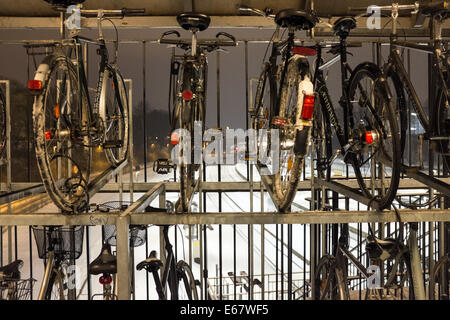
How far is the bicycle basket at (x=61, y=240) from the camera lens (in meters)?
1.87

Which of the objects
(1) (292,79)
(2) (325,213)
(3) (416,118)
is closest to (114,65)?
(1) (292,79)

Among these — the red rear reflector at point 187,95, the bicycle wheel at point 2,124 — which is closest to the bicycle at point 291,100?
the red rear reflector at point 187,95

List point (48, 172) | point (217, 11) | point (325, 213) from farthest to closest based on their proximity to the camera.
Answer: point (217, 11) → point (48, 172) → point (325, 213)

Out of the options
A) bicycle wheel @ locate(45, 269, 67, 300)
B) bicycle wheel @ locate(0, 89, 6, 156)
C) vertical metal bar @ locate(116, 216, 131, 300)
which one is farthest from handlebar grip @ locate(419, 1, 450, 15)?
bicycle wheel @ locate(0, 89, 6, 156)

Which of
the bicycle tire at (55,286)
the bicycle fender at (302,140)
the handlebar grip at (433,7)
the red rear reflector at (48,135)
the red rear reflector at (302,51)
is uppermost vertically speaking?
the handlebar grip at (433,7)

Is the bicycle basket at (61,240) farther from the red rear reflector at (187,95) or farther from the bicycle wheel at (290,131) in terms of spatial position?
the bicycle wheel at (290,131)

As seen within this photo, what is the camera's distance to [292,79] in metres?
1.82

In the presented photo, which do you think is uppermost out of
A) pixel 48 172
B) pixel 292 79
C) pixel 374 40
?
pixel 374 40

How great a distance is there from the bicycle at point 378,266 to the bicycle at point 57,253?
58.6 inches

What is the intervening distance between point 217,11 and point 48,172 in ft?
6.61

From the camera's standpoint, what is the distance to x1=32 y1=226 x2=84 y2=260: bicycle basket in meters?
1.87

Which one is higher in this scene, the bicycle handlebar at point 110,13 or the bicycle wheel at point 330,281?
the bicycle handlebar at point 110,13

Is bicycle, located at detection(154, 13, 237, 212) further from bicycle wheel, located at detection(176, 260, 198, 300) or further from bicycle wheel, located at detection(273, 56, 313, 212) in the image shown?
bicycle wheel, located at detection(176, 260, 198, 300)
